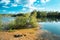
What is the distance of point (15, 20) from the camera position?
401 cm

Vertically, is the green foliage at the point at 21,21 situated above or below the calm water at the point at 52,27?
above

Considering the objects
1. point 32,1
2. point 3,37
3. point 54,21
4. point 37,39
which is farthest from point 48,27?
point 3,37

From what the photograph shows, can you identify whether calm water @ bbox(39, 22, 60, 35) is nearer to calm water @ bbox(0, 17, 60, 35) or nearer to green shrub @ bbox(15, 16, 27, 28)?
calm water @ bbox(0, 17, 60, 35)

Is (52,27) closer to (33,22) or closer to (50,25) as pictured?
(50,25)

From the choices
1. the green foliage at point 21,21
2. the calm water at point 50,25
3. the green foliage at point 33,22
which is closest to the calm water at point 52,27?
the calm water at point 50,25

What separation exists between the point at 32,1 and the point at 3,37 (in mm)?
1122

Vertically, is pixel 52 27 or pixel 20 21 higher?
pixel 20 21

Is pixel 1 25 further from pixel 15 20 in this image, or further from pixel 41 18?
pixel 41 18

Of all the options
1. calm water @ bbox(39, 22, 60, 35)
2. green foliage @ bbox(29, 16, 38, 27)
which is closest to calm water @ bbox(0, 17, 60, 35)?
calm water @ bbox(39, 22, 60, 35)

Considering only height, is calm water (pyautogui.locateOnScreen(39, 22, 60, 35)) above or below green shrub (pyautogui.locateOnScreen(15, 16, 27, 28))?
below

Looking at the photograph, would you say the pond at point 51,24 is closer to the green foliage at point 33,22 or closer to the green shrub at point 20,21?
the green foliage at point 33,22

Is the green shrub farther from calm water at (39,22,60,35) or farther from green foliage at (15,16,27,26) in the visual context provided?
calm water at (39,22,60,35)

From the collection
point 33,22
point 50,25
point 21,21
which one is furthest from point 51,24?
point 21,21

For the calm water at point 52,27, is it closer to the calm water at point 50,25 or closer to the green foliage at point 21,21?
the calm water at point 50,25
